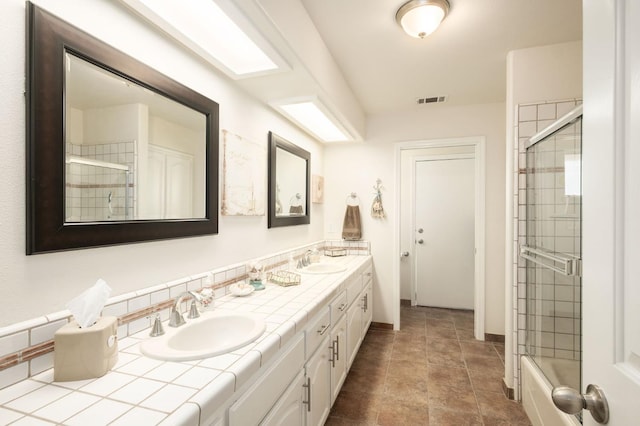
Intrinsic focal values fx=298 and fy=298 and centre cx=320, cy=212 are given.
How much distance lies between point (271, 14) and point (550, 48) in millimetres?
1874

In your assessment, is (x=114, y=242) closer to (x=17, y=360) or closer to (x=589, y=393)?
(x=17, y=360)

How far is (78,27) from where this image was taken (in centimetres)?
95

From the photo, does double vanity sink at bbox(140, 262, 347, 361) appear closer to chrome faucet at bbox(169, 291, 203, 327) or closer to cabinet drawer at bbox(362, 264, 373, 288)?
chrome faucet at bbox(169, 291, 203, 327)

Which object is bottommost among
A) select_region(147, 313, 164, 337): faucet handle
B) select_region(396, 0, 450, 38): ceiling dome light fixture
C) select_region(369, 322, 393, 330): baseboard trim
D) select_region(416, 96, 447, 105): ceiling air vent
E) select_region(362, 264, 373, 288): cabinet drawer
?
select_region(369, 322, 393, 330): baseboard trim

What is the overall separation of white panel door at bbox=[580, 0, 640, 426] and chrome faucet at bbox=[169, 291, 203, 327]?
1237mm

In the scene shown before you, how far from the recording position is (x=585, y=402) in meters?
0.54

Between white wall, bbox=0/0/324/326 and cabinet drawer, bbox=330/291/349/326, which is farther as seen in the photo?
cabinet drawer, bbox=330/291/349/326

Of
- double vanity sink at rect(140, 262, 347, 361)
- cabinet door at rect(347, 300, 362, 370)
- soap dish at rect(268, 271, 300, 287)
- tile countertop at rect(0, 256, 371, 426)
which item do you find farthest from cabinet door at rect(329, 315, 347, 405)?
tile countertop at rect(0, 256, 371, 426)

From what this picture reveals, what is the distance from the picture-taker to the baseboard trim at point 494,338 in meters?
2.89

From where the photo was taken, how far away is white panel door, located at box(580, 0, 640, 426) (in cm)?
46

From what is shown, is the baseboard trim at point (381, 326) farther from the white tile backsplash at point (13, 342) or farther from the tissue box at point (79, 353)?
the white tile backsplash at point (13, 342)

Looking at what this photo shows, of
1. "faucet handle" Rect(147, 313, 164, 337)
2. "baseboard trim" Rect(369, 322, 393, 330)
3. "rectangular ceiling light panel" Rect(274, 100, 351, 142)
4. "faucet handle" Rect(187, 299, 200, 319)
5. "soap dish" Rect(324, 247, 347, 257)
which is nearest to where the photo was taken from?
"faucet handle" Rect(147, 313, 164, 337)

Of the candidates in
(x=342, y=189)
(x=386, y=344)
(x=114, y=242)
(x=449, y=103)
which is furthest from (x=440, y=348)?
(x=114, y=242)

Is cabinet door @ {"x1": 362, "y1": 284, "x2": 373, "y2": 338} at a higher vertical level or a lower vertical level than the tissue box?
lower
